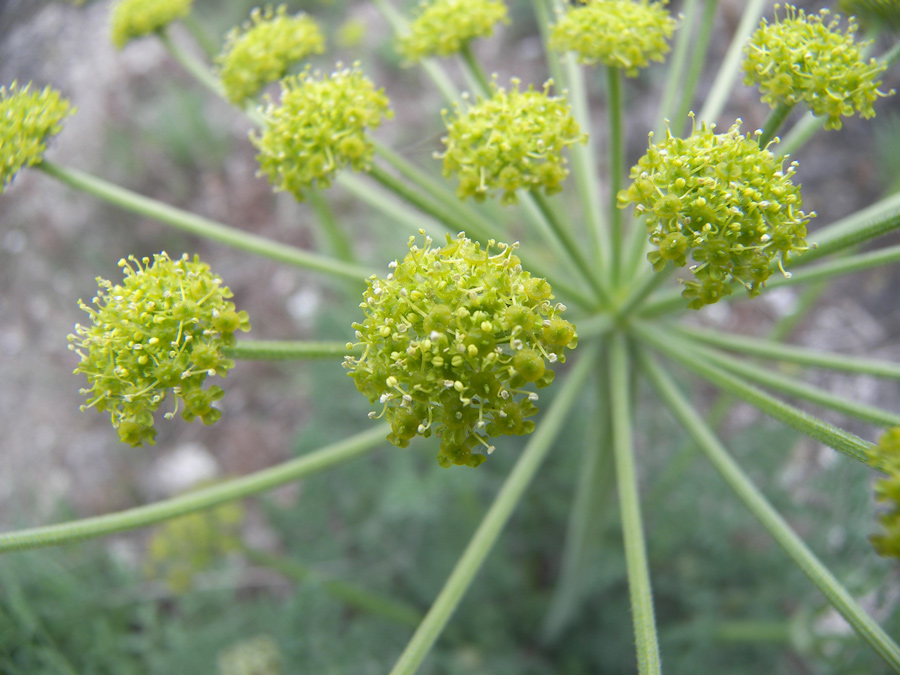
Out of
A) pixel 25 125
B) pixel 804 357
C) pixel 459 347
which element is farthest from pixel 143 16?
pixel 804 357

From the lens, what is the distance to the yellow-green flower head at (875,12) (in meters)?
2.49

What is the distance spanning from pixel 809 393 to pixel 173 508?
2218 mm

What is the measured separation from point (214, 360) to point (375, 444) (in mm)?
703

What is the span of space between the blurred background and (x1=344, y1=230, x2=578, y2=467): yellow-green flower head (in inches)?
41.2

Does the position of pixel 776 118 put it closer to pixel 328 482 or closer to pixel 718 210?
pixel 718 210

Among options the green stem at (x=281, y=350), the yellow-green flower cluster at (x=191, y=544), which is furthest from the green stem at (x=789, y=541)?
the yellow-green flower cluster at (x=191, y=544)

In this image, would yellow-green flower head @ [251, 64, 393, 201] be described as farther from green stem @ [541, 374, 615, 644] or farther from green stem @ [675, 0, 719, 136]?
green stem @ [541, 374, 615, 644]

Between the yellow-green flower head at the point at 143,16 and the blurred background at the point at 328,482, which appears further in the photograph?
the blurred background at the point at 328,482

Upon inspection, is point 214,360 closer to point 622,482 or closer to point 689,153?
point 622,482

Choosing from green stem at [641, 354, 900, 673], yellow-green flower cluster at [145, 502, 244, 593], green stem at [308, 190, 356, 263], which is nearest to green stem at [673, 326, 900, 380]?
green stem at [641, 354, 900, 673]

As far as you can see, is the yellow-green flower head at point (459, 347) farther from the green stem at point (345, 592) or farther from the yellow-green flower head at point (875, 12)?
the green stem at point (345, 592)

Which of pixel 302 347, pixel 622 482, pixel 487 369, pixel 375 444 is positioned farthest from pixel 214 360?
pixel 622 482

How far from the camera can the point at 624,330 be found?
272 centimetres

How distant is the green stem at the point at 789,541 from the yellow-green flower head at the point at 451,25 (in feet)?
5.74
